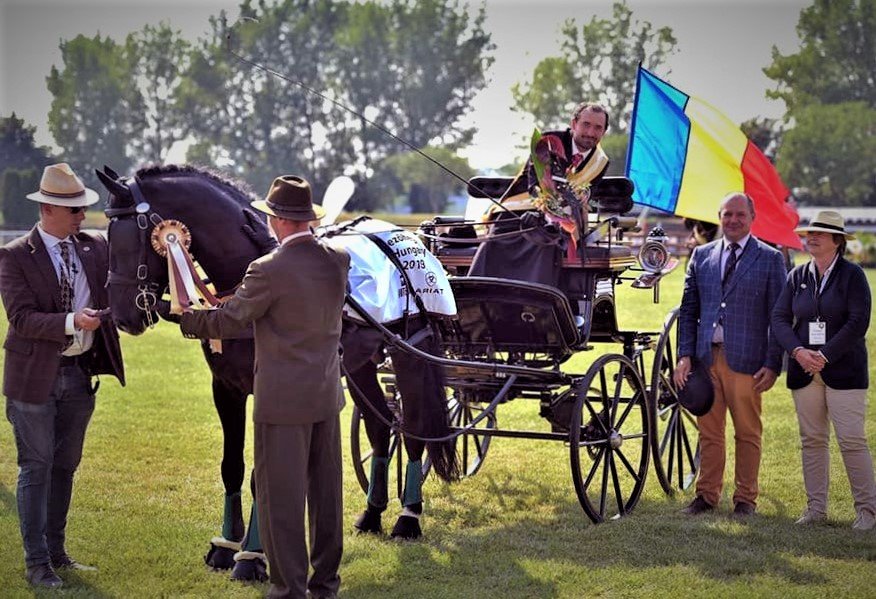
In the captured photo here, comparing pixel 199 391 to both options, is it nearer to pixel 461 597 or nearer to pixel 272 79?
pixel 461 597

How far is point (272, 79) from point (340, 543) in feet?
182

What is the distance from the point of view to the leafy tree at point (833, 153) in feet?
193

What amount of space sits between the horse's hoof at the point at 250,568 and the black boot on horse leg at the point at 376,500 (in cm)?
116

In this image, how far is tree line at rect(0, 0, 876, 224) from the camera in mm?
56656

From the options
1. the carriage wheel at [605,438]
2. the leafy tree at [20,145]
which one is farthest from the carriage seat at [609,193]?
the leafy tree at [20,145]

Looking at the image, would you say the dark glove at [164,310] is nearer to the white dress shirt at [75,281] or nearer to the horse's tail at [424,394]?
the white dress shirt at [75,281]

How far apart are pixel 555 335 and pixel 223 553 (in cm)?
231

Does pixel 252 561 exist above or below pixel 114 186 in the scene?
below

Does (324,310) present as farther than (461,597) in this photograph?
No

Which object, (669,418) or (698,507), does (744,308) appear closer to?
(698,507)

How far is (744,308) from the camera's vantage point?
6898mm

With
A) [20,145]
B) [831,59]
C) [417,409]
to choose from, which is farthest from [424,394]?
[831,59]

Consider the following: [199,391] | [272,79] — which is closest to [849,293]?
[199,391]

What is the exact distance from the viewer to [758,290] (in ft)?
22.7
